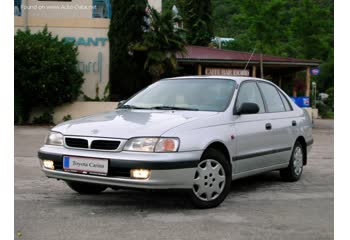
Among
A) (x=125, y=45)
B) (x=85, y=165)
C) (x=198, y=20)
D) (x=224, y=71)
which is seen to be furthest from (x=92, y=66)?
(x=85, y=165)

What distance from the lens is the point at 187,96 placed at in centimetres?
649

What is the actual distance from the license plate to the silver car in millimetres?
10

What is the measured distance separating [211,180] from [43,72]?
621 inches

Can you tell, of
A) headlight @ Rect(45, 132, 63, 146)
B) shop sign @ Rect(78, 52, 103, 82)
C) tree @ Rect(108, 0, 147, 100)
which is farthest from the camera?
shop sign @ Rect(78, 52, 103, 82)

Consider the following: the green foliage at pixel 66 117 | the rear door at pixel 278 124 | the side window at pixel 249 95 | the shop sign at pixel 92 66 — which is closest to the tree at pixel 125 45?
the shop sign at pixel 92 66

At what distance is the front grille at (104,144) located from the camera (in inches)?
206

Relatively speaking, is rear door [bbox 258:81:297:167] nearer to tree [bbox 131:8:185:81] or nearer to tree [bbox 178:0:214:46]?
tree [bbox 131:8:185:81]

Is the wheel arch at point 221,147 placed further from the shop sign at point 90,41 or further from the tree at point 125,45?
the shop sign at point 90,41

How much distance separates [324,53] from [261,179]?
4415cm

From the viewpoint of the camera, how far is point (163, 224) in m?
4.92

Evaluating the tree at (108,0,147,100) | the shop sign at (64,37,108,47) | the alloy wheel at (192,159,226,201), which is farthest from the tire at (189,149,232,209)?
the shop sign at (64,37,108,47)

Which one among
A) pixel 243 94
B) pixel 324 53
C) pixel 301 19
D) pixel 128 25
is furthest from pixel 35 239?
pixel 324 53

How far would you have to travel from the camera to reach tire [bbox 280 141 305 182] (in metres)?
7.68

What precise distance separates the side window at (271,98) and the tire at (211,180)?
5.85 ft
